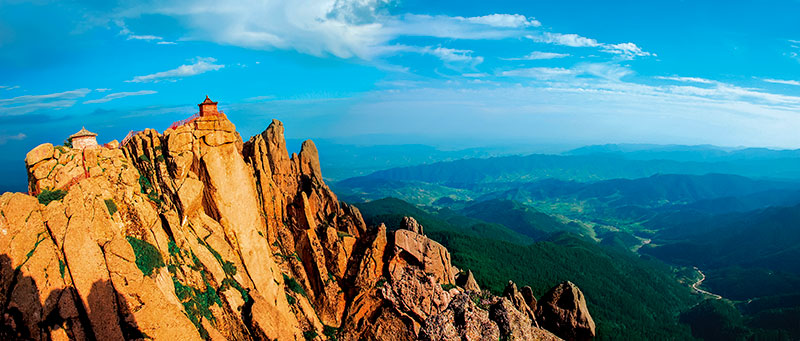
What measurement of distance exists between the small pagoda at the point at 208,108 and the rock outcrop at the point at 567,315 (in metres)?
40.2

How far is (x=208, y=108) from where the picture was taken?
146ft

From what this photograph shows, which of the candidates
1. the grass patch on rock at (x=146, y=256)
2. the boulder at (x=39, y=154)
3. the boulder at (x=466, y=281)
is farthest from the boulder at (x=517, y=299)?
the boulder at (x=39, y=154)

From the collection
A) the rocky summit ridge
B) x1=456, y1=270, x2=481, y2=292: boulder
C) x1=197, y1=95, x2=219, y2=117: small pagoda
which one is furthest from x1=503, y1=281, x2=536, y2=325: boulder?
x1=197, y1=95, x2=219, y2=117: small pagoda

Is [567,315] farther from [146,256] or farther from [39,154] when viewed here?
[39,154]

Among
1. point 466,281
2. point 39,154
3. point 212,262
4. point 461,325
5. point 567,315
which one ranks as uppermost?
point 39,154

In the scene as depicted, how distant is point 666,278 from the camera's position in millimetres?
181500

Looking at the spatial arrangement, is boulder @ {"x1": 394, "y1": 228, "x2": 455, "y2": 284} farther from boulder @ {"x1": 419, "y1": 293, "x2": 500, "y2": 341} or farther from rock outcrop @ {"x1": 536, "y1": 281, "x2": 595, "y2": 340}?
boulder @ {"x1": 419, "y1": 293, "x2": 500, "y2": 341}

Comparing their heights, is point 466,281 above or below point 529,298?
below

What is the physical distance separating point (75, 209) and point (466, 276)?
49.6m

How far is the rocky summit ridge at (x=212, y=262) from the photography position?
27.2 meters

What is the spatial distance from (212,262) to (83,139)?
17823 mm

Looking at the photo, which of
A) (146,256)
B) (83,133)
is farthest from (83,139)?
(146,256)

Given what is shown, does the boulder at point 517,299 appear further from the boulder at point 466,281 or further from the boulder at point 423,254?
the boulder at point 466,281

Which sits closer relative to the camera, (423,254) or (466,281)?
(423,254)
